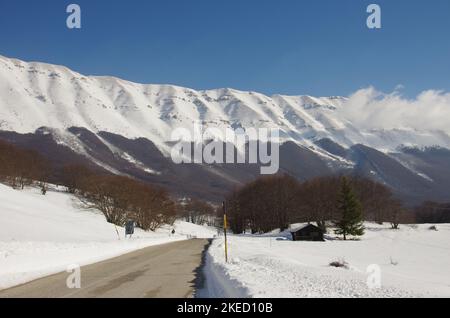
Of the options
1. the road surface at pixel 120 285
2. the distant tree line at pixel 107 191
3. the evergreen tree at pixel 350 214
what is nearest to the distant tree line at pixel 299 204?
the evergreen tree at pixel 350 214

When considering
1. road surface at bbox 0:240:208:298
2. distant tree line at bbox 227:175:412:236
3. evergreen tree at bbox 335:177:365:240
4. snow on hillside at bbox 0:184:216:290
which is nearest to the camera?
road surface at bbox 0:240:208:298

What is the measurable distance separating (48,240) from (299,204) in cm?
8276

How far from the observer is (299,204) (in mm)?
128125

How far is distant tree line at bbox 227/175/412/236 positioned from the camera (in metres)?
124

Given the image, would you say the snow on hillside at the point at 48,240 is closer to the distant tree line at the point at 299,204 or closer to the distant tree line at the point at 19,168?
the distant tree line at the point at 19,168

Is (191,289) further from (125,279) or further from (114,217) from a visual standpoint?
(114,217)

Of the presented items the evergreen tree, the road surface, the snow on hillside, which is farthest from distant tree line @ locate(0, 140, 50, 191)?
the road surface

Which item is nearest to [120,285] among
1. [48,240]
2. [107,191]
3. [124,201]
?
[48,240]

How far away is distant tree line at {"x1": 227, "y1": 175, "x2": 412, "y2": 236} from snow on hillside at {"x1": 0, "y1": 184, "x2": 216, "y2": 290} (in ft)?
138

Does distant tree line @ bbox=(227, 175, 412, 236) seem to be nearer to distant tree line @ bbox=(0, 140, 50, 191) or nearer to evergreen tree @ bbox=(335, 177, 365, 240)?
evergreen tree @ bbox=(335, 177, 365, 240)

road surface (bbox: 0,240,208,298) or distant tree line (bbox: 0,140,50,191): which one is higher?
distant tree line (bbox: 0,140,50,191)

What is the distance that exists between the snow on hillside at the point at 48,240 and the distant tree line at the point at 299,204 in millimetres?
42025
